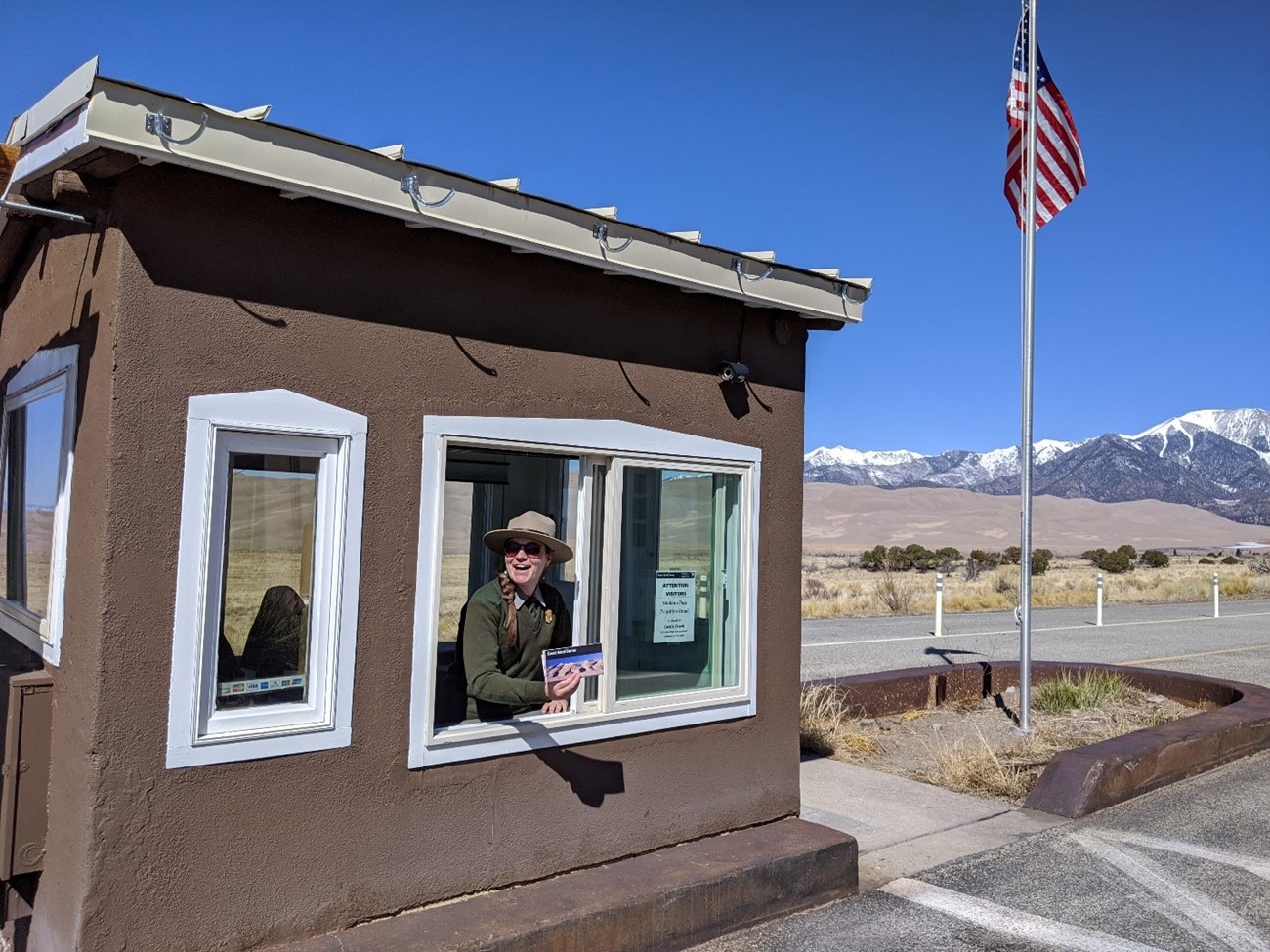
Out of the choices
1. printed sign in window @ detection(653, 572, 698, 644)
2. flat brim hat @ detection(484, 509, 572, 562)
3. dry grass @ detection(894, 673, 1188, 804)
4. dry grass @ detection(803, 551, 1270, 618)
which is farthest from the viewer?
dry grass @ detection(803, 551, 1270, 618)

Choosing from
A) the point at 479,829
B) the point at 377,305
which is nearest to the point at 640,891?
the point at 479,829

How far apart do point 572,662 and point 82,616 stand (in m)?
1.83

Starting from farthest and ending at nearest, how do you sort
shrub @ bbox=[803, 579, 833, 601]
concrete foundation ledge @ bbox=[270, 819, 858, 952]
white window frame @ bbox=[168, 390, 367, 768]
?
shrub @ bbox=[803, 579, 833, 601] → concrete foundation ledge @ bbox=[270, 819, 858, 952] → white window frame @ bbox=[168, 390, 367, 768]

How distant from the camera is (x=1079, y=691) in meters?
10.8

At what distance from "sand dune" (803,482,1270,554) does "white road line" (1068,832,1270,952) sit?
105m

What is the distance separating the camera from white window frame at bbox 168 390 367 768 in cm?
385

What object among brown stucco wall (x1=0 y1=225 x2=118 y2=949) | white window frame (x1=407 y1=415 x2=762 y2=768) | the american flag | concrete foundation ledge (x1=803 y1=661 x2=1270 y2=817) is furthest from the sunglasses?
the american flag

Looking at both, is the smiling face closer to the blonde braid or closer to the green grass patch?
the blonde braid

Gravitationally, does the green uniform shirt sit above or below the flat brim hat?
below

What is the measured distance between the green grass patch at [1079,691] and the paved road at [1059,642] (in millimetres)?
2961

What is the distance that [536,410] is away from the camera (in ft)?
16.1

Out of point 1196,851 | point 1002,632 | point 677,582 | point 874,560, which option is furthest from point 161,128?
point 874,560

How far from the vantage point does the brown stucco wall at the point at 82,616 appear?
3684mm

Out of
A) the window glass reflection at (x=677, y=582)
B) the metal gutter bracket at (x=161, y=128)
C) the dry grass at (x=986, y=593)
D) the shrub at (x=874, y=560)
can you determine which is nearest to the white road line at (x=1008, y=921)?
the window glass reflection at (x=677, y=582)
